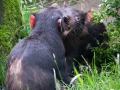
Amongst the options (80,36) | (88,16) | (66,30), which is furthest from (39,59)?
(88,16)

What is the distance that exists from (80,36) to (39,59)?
6.03 feet

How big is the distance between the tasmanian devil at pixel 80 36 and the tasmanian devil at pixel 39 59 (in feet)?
1.94

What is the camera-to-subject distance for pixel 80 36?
592cm

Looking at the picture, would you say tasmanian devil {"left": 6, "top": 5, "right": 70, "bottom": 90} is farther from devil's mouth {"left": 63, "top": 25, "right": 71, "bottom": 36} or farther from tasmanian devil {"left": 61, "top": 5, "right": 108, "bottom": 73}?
tasmanian devil {"left": 61, "top": 5, "right": 108, "bottom": 73}

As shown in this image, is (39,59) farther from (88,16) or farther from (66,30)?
(88,16)

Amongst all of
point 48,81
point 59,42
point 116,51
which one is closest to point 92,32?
point 116,51

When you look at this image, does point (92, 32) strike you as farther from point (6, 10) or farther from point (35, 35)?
point (35, 35)

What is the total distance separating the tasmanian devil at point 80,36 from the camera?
5.55 m

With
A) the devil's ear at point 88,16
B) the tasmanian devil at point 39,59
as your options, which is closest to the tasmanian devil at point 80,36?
the devil's ear at point 88,16

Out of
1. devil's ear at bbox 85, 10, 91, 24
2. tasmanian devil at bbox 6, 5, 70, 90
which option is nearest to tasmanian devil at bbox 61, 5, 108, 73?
devil's ear at bbox 85, 10, 91, 24

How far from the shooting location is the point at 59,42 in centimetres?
460

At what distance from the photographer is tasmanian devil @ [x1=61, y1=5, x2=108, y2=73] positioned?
18.2ft

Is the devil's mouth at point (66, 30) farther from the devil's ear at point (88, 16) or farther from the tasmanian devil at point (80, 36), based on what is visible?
the devil's ear at point (88, 16)

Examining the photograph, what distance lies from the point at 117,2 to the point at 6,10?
1812 mm
